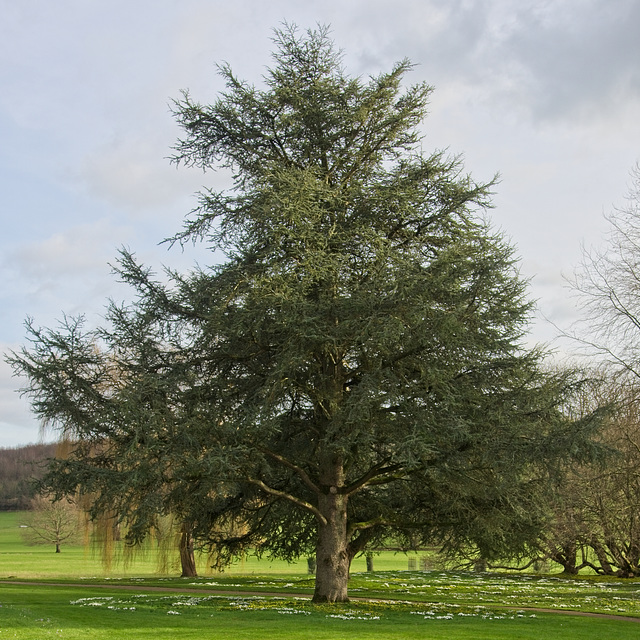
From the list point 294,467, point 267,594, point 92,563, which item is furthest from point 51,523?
point 294,467

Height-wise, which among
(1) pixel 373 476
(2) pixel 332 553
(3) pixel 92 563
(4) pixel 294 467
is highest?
(4) pixel 294 467

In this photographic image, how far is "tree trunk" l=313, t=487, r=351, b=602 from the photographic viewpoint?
17891mm

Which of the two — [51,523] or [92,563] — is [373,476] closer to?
[92,563]

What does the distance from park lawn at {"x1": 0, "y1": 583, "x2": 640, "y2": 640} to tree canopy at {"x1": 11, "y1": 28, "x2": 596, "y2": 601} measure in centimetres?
202

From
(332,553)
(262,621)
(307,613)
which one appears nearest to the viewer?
(262,621)

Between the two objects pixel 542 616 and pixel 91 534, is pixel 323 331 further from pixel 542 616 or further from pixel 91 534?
pixel 91 534

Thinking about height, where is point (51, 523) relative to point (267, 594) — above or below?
above

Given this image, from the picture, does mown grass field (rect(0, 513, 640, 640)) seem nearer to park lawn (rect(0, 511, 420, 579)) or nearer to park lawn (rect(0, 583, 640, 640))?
park lawn (rect(0, 583, 640, 640))

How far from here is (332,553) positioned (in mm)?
17953

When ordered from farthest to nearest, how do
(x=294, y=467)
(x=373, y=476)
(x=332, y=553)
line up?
(x=373, y=476)
(x=332, y=553)
(x=294, y=467)

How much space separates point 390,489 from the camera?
69.7 ft

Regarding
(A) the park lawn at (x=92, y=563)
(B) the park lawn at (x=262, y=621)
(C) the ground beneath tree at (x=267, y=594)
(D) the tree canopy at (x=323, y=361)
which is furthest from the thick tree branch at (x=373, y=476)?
(A) the park lawn at (x=92, y=563)

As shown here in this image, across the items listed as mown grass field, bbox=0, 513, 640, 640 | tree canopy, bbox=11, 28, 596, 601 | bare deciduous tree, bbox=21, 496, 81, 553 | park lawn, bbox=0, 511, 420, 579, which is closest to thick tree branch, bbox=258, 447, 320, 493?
tree canopy, bbox=11, 28, 596, 601

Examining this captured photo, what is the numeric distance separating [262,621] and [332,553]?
356 cm
